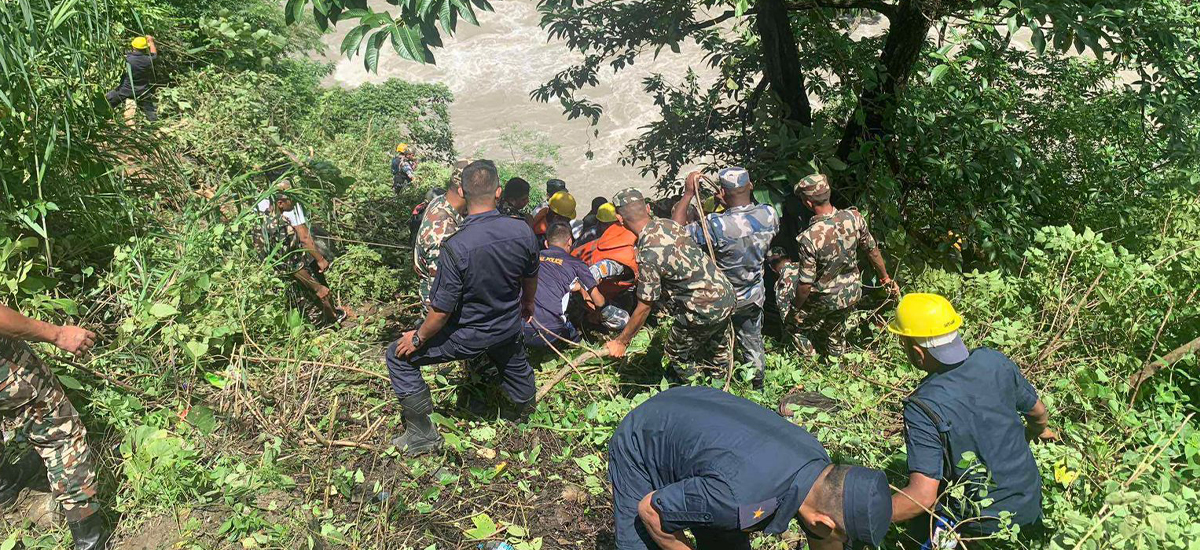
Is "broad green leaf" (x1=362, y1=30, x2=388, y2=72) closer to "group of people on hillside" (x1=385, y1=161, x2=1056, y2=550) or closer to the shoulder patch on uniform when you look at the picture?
"group of people on hillside" (x1=385, y1=161, x2=1056, y2=550)

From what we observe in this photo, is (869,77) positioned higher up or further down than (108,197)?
higher up

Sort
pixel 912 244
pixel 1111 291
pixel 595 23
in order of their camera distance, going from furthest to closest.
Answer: pixel 595 23 < pixel 912 244 < pixel 1111 291

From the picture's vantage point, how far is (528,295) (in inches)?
154

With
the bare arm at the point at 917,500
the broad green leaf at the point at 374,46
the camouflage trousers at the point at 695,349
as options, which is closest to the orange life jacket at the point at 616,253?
the camouflage trousers at the point at 695,349

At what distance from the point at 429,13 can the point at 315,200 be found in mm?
3041

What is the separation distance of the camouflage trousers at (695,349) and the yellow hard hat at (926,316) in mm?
1584

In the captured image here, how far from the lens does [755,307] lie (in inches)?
172

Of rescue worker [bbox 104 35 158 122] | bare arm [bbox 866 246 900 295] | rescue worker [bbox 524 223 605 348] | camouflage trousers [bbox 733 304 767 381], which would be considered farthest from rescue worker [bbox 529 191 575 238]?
rescue worker [bbox 104 35 158 122]

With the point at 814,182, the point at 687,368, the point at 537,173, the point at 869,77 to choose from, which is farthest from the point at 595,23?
the point at 537,173

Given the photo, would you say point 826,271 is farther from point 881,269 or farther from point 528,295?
point 528,295

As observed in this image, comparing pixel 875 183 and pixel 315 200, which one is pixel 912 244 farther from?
pixel 315 200

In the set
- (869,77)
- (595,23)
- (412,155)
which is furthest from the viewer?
(412,155)

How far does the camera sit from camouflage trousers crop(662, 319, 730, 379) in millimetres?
4105

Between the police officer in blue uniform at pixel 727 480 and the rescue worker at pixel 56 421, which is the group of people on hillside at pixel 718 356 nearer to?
the police officer in blue uniform at pixel 727 480
